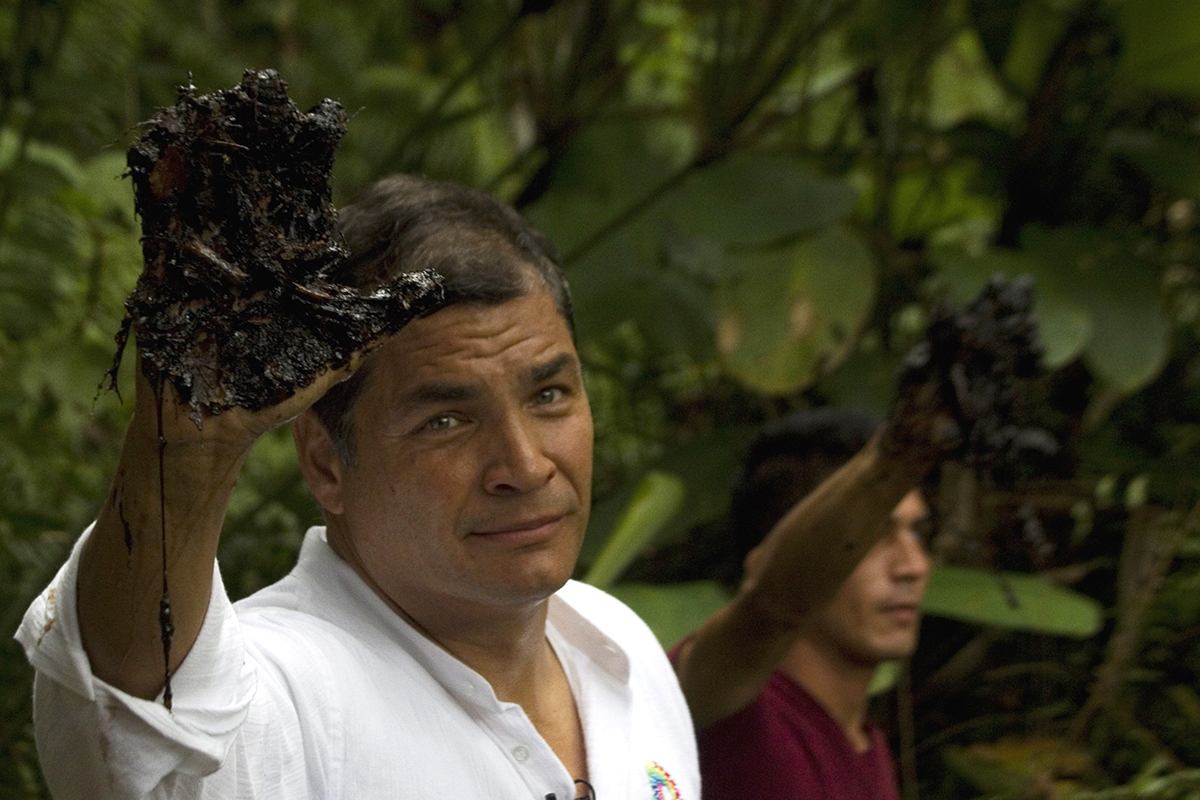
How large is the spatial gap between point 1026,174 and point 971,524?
946 millimetres

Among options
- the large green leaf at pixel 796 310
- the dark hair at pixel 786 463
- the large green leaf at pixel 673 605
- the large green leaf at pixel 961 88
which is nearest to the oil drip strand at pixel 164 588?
the large green leaf at pixel 673 605

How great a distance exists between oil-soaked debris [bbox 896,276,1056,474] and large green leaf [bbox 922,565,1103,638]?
0.88 m

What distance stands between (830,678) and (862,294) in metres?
1.00

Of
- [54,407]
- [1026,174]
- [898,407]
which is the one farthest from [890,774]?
[54,407]

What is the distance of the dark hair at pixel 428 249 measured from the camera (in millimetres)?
1201

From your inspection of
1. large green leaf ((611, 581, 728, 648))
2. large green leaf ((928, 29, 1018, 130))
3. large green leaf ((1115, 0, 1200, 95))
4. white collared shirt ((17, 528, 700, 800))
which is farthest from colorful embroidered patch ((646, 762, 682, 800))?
large green leaf ((928, 29, 1018, 130))

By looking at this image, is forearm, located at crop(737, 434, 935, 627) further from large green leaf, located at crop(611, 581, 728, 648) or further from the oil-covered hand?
large green leaf, located at crop(611, 581, 728, 648)

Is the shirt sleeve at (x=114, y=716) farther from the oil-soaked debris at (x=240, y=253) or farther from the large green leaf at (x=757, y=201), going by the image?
the large green leaf at (x=757, y=201)

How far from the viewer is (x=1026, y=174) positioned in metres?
3.33

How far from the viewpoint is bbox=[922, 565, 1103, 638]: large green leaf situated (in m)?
2.45

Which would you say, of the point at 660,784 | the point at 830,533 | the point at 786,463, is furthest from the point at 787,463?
the point at 660,784

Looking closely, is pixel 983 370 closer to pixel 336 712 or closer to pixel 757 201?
pixel 336 712

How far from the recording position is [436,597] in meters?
1.20

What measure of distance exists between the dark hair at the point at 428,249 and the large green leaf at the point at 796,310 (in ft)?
4.98
